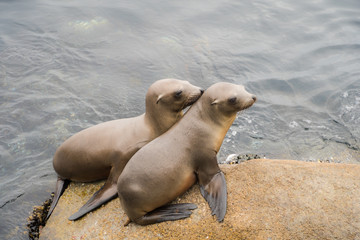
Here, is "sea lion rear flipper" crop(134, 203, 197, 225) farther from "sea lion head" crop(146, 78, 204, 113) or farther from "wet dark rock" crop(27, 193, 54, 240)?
"wet dark rock" crop(27, 193, 54, 240)

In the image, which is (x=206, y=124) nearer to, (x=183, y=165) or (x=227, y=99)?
(x=227, y=99)

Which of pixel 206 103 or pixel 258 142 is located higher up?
pixel 206 103

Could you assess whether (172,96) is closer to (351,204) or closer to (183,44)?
(351,204)

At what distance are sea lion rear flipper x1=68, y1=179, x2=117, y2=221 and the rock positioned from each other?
0.07 meters

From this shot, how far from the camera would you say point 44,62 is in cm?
978

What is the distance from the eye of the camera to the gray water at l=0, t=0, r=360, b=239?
7383mm

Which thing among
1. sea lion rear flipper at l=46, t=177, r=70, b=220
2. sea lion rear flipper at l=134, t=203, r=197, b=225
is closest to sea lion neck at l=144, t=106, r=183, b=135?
sea lion rear flipper at l=134, t=203, r=197, b=225

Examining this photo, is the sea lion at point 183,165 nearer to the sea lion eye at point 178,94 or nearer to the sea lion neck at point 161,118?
the sea lion eye at point 178,94

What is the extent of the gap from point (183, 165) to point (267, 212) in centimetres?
110

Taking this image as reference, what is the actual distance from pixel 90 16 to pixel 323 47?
23.3ft

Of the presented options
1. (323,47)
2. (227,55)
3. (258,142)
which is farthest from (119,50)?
(323,47)

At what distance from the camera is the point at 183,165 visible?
182 inches

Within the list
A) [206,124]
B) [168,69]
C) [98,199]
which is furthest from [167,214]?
[168,69]

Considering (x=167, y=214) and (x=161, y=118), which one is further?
(x=161, y=118)
